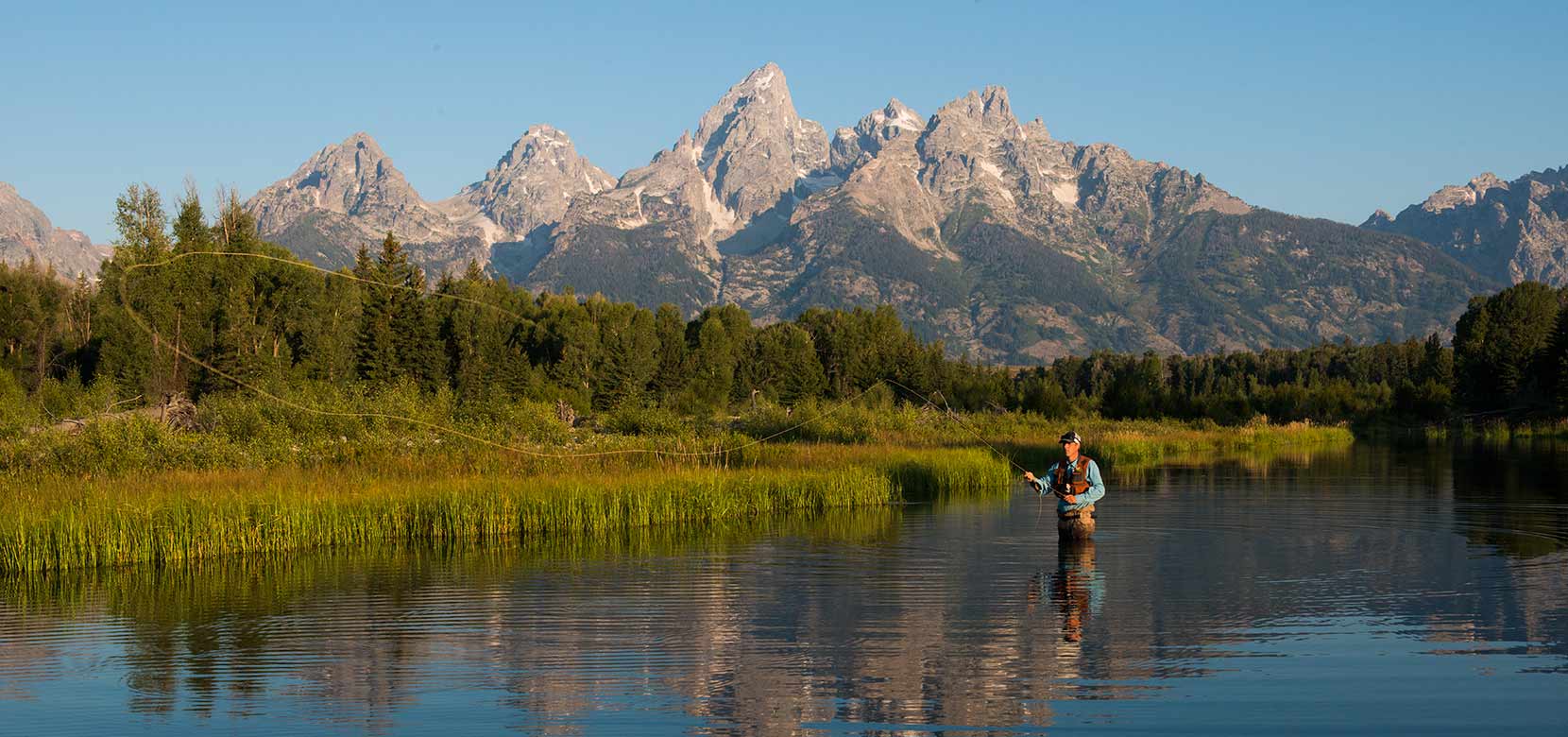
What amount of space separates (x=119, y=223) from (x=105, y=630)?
2609 inches

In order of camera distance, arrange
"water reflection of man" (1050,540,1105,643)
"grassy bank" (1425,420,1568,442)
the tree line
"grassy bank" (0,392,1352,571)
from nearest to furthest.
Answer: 1. "water reflection of man" (1050,540,1105,643)
2. "grassy bank" (0,392,1352,571)
3. the tree line
4. "grassy bank" (1425,420,1568,442)

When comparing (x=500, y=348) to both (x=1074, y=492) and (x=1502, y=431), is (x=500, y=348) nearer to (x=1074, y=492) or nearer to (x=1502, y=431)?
(x=1502, y=431)

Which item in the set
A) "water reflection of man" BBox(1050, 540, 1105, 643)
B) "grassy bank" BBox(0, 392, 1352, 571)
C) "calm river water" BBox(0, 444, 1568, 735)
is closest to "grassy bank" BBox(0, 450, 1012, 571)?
"grassy bank" BBox(0, 392, 1352, 571)

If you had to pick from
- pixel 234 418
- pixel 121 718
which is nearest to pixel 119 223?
pixel 234 418

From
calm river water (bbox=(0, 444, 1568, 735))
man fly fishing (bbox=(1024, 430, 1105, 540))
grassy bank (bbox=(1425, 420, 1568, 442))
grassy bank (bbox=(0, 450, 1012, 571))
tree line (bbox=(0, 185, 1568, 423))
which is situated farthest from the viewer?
grassy bank (bbox=(1425, 420, 1568, 442))

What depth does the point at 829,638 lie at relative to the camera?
17188 mm

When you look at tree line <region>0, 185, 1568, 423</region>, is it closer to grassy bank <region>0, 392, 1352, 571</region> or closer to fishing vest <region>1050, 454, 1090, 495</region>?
grassy bank <region>0, 392, 1352, 571</region>

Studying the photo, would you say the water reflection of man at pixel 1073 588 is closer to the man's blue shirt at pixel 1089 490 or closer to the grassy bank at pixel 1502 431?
the man's blue shirt at pixel 1089 490

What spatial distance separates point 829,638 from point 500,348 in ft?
310

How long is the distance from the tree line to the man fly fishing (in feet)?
95.4

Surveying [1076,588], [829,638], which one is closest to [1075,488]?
[1076,588]

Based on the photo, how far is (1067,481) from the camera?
24516 mm

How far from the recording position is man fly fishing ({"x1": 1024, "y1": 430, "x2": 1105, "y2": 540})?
79.9ft

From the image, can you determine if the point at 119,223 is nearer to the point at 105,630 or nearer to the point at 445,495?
the point at 445,495
